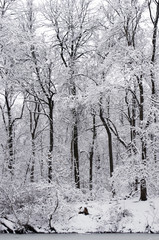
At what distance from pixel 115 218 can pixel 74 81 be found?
8400 millimetres

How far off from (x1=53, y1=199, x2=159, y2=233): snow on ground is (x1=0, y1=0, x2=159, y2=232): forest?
309 mm

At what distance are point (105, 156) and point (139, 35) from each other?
17960 mm

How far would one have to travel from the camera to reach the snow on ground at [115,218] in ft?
40.5

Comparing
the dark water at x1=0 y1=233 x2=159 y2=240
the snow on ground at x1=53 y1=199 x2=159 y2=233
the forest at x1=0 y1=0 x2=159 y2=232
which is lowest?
the dark water at x1=0 y1=233 x2=159 y2=240

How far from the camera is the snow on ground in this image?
1235cm

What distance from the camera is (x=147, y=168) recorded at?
1274 cm

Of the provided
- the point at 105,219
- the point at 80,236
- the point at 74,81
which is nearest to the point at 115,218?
the point at 105,219

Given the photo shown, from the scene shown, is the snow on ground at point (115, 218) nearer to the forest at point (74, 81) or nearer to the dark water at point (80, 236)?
the forest at point (74, 81)

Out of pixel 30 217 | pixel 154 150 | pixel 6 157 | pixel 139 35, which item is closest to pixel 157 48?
pixel 139 35

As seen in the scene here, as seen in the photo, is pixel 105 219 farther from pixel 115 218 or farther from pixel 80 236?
pixel 80 236

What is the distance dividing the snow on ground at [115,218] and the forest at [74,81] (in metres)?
0.31

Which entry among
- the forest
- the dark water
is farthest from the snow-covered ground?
the dark water

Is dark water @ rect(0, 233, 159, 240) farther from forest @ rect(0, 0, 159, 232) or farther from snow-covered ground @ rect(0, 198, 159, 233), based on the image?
forest @ rect(0, 0, 159, 232)

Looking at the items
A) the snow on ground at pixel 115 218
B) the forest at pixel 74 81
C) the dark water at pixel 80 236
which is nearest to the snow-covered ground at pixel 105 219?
the snow on ground at pixel 115 218
